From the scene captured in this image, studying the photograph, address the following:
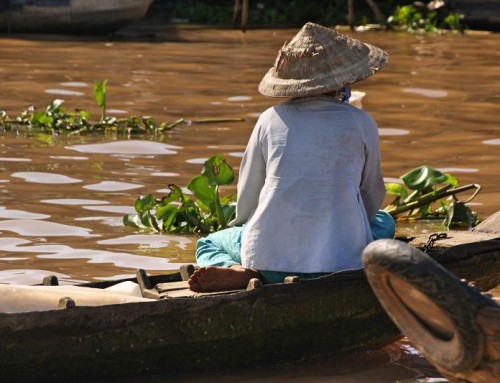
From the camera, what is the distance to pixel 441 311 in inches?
133

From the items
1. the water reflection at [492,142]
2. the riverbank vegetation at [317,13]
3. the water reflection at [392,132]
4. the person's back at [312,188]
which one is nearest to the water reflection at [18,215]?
the person's back at [312,188]

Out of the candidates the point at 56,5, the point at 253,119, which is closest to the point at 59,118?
the point at 253,119

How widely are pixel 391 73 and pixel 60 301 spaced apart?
8.58m

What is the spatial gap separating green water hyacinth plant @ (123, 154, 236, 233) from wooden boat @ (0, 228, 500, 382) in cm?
146

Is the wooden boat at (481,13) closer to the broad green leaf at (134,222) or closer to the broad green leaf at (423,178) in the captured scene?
the broad green leaf at (423,178)

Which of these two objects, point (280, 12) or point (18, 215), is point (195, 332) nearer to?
point (18, 215)

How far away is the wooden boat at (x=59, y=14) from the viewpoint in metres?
15.7

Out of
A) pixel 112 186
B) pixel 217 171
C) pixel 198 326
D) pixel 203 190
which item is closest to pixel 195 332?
pixel 198 326

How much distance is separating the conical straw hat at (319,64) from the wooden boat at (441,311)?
1.05 metres

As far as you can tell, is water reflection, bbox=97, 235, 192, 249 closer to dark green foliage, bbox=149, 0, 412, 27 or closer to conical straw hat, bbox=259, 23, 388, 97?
conical straw hat, bbox=259, 23, 388, 97

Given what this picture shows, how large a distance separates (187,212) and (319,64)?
2.02m

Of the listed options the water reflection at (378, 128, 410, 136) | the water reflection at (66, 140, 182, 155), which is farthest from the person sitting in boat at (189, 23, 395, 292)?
the water reflection at (378, 128, 410, 136)

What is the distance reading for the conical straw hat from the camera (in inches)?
173

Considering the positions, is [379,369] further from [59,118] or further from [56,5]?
[56,5]
